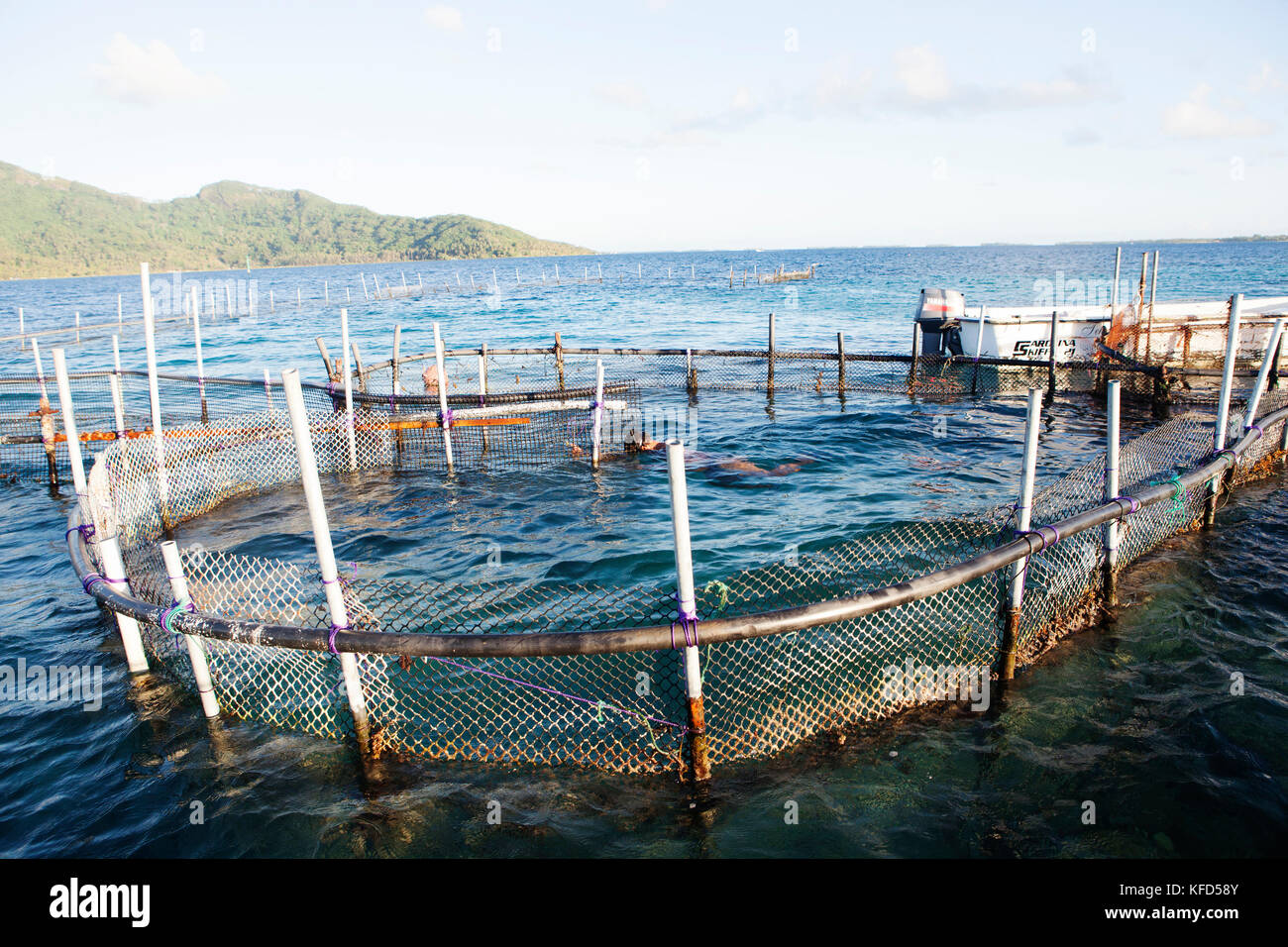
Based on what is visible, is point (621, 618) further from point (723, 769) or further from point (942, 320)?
point (942, 320)

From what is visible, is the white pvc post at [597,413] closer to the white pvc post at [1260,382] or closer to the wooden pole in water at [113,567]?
the wooden pole in water at [113,567]

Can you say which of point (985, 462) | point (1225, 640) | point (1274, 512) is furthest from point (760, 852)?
point (985, 462)

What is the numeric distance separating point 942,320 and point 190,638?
2514 centimetres

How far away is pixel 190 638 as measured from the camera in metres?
5.45

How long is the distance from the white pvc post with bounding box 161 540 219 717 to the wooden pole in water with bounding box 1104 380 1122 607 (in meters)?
7.43

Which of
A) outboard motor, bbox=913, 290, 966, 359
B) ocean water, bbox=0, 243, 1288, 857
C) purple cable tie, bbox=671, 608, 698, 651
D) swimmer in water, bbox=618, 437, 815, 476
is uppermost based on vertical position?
outboard motor, bbox=913, 290, 966, 359

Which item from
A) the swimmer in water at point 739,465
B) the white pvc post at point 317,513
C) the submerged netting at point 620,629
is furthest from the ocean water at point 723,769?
the white pvc post at point 317,513

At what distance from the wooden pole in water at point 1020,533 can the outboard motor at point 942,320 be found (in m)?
20.9

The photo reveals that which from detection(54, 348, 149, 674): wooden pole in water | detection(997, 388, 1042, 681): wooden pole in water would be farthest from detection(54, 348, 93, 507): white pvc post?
detection(997, 388, 1042, 681): wooden pole in water

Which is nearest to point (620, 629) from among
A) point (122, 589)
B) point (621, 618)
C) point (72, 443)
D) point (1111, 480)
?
point (621, 618)

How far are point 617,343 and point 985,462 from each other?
27.4 metres

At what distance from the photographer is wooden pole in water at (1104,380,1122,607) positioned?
653 cm

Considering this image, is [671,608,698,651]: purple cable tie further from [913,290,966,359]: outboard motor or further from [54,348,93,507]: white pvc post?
[913,290,966,359]: outboard motor

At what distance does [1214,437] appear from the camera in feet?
29.7
